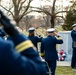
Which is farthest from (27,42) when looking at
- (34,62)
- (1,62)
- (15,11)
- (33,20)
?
(33,20)

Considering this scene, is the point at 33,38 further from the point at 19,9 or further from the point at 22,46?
the point at 19,9

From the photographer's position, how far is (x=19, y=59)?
63.4 inches

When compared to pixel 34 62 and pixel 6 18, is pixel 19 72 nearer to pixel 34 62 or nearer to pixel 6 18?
pixel 34 62

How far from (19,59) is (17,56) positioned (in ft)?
0.06

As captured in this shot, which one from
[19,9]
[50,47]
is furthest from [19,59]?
[19,9]

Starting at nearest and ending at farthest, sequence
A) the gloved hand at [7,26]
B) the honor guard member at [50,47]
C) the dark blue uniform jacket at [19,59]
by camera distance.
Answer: the dark blue uniform jacket at [19,59] < the gloved hand at [7,26] < the honor guard member at [50,47]

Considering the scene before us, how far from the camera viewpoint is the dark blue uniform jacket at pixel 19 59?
5.16 feet

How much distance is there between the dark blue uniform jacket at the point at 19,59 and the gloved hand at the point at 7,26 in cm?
3

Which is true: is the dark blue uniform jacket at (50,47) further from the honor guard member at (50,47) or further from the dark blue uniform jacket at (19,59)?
the dark blue uniform jacket at (19,59)

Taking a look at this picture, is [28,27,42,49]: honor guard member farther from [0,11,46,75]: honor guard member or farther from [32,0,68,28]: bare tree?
[32,0,68,28]: bare tree

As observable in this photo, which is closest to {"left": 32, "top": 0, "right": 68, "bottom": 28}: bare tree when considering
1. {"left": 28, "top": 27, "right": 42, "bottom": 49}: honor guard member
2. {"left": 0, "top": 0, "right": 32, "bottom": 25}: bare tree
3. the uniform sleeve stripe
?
{"left": 0, "top": 0, "right": 32, "bottom": 25}: bare tree

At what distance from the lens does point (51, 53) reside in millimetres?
10055

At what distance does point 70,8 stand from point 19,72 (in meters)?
39.4

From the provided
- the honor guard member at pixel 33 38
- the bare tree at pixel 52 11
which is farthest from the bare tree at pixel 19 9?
the honor guard member at pixel 33 38
